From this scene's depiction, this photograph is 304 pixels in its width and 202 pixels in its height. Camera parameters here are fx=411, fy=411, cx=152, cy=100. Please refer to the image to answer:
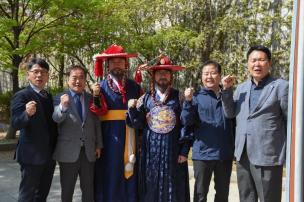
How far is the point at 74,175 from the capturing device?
14.1 feet

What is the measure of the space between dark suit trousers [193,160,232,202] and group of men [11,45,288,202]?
10 millimetres

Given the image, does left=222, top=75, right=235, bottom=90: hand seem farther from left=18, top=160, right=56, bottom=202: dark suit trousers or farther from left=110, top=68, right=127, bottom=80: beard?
left=18, top=160, right=56, bottom=202: dark suit trousers

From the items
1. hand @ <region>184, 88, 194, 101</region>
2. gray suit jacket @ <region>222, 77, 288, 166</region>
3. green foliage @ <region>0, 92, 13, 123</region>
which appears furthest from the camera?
green foliage @ <region>0, 92, 13, 123</region>

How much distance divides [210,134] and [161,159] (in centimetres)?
57

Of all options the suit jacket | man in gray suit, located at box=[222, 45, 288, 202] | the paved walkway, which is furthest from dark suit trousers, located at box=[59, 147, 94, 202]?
man in gray suit, located at box=[222, 45, 288, 202]

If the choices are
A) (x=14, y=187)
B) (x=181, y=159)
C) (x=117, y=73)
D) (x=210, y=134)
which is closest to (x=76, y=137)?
(x=117, y=73)

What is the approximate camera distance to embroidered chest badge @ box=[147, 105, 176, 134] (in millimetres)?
4246

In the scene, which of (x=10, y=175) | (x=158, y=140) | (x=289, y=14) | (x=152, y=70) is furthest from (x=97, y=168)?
(x=289, y=14)

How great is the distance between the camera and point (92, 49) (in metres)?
9.21

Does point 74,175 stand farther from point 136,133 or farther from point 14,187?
point 14,187

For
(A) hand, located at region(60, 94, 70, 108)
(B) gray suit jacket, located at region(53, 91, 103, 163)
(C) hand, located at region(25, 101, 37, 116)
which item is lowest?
(B) gray suit jacket, located at region(53, 91, 103, 163)

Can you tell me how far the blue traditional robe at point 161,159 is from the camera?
4246 mm

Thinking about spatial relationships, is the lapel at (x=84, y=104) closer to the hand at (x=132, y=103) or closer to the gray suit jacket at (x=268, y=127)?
the hand at (x=132, y=103)

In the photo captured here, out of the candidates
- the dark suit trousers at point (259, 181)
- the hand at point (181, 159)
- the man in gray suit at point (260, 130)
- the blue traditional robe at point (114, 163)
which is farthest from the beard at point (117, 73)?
the dark suit trousers at point (259, 181)
